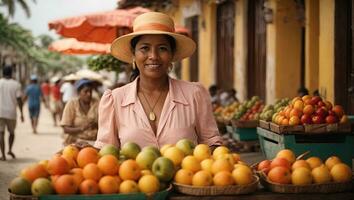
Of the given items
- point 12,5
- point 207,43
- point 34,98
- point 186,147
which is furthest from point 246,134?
point 12,5

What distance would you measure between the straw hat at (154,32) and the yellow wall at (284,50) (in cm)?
802

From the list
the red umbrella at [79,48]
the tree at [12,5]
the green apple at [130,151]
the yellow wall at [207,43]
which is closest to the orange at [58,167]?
the green apple at [130,151]

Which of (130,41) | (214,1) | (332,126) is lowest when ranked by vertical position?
(332,126)

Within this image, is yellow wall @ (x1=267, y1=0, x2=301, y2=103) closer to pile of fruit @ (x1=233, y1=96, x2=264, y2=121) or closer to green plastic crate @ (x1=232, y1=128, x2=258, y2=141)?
pile of fruit @ (x1=233, y1=96, x2=264, y2=121)

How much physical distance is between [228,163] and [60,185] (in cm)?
90

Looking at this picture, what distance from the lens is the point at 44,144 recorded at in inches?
635

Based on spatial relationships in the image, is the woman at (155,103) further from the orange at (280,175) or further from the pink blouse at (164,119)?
the orange at (280,175)

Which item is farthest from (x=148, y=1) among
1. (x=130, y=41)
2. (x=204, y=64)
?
(x=130, y=41)

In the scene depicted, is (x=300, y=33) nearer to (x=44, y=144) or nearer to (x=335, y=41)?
(x=335, y=41)

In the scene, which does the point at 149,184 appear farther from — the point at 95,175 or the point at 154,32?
the point at 154,32

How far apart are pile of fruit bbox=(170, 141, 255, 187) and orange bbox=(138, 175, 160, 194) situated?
0.17 meters

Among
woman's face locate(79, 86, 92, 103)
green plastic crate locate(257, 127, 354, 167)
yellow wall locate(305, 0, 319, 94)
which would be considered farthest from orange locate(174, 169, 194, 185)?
yellow wall locate(305, 0, 319, 94)

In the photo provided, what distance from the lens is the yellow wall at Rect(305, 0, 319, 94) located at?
1066 cm

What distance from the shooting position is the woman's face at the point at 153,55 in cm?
398
